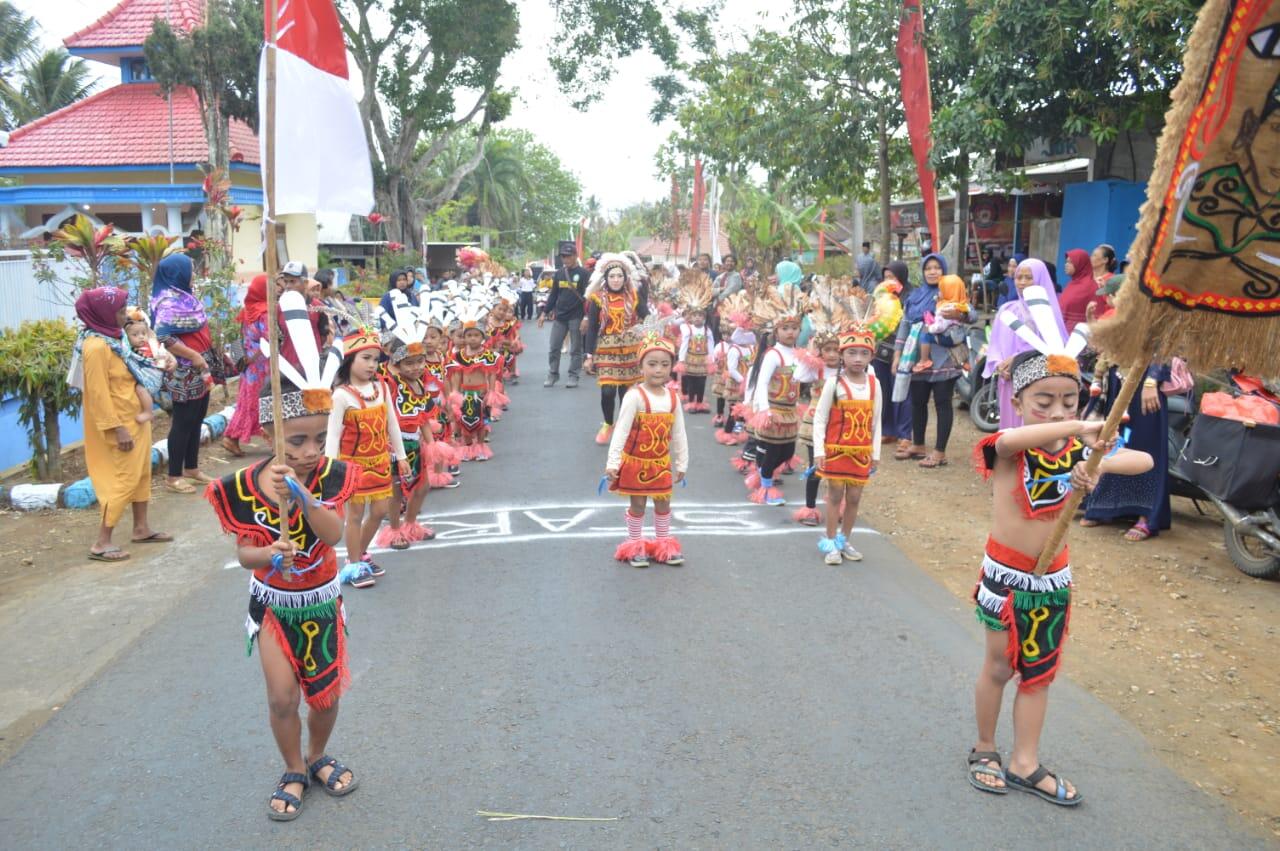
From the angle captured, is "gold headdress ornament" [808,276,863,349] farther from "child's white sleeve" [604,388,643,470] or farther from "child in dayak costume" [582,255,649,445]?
"child in dayak costume" [582,255,649,445]

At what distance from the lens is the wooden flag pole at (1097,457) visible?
3.27 m

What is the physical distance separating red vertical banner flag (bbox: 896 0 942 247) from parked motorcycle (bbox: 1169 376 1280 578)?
6018 mm

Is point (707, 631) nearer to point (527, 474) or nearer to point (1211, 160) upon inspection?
point (1211, 160)

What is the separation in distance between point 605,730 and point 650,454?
9.23ft

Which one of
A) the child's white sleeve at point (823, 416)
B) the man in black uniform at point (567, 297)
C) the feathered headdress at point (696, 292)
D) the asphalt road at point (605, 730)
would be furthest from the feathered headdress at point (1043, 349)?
the man in black uniform at point (567, 297)

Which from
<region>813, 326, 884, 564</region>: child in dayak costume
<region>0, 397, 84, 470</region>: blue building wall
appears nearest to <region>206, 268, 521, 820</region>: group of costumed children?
<region>813, 326, 884, 564</region>: child in dayak costume

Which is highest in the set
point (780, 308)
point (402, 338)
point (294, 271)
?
point (294, 271)

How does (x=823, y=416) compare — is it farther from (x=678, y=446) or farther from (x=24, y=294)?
(x=24, y=294)

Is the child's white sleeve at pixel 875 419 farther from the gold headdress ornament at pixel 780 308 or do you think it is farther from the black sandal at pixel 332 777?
the black sandal at pixel 332 777

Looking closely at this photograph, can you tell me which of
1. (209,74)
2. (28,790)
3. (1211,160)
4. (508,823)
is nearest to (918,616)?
(508,823)

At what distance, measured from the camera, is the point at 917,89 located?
1280cm

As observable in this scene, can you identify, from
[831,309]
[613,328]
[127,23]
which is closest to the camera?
[831,309]

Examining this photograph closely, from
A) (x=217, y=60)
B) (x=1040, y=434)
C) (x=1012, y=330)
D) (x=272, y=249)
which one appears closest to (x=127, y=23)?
(x=217, y=60)

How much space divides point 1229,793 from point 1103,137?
8.75 m
